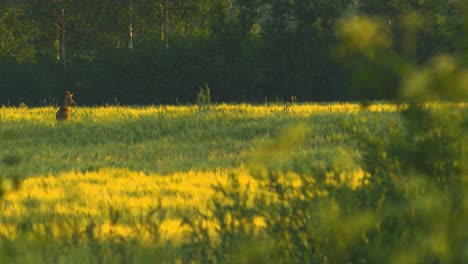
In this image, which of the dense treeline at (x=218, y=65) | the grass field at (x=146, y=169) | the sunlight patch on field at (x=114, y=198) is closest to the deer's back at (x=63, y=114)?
the grass field at (x=146, y=169)

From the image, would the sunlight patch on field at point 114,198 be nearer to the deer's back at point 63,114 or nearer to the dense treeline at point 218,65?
the deer's back at point 63,114

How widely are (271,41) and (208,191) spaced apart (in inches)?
1098

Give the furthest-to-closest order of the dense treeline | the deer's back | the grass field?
the dense treeline → the deer's back → the grass field

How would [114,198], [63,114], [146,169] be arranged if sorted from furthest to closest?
[63,114] < [146,169] < [114,198]

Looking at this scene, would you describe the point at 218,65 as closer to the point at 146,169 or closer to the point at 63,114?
the point at 63,114

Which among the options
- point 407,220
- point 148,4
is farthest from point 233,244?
point 148,4

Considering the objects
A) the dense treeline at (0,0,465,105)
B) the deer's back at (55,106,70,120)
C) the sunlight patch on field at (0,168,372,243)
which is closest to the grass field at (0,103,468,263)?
the sunlight patch on field at (0,168,372,243)

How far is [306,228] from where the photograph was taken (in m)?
3.89

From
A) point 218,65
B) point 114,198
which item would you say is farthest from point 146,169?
point 218,65

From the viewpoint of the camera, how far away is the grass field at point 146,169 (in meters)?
3.90

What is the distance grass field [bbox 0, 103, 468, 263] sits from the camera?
3.90 metres

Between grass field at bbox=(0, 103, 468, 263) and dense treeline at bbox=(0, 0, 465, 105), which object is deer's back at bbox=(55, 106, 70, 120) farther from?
dense treeline at bbox=(0, 0, 465, 105)

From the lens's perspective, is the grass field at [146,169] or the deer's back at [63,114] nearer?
the grass field at [146,169]

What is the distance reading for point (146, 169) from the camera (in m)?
10.7
